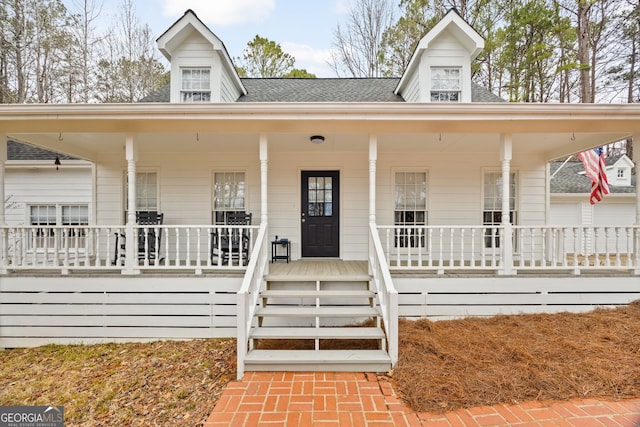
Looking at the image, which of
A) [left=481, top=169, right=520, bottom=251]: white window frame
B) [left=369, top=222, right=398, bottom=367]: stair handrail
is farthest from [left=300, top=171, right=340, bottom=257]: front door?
[left=481, top=169, right=520, bottom=251]: white window frame

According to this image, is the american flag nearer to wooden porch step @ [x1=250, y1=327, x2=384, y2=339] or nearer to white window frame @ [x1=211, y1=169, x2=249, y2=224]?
wooden porch step @ [x1=250, y1=327, x2=384, y2=339]

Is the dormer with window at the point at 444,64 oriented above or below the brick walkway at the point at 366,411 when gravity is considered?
above

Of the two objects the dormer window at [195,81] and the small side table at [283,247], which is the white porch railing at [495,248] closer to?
the small side table at [283,247]

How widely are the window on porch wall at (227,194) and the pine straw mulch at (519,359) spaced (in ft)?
13.6

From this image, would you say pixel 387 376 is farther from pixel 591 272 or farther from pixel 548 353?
pixel 591 272

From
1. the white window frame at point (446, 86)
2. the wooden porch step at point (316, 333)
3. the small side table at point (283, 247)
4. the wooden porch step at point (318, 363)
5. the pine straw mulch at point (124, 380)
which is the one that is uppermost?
the white window frame at point (446, 86)

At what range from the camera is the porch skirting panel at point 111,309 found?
4.40 m

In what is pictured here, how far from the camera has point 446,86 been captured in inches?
254

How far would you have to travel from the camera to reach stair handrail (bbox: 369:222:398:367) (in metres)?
3.25

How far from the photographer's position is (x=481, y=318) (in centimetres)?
442

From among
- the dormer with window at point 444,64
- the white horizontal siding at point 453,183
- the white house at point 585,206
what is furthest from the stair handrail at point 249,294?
the white house at point 585,206

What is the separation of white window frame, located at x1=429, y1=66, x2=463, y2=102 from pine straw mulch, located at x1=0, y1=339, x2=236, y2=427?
6.17 meters

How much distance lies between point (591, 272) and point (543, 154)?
2.72 meters

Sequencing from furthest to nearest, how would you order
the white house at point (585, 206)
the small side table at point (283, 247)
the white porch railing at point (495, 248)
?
the white house at point (585, 206), the small side table at point (283, 247), the white porch railing at point (495, 248)
